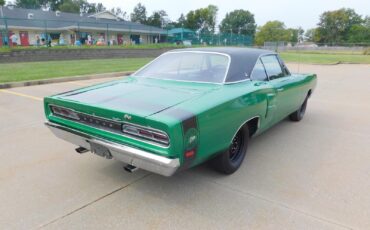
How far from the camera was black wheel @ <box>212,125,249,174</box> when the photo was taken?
3.35 meters

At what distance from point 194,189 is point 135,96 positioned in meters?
1.16

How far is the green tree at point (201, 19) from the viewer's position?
78438 millimetres

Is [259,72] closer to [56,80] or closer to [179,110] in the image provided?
[179,110]

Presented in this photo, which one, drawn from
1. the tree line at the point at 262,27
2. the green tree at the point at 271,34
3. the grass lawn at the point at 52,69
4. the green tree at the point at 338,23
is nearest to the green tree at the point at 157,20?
the tree line at the point at 262,27

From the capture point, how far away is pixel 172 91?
336 cm

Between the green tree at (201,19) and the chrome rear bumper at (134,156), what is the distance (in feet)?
256

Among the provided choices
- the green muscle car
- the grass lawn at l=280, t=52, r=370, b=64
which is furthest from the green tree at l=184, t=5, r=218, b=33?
the green muscle car

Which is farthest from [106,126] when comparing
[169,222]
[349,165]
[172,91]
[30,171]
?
[349,165]

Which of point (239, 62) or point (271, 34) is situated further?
point (271, 34)

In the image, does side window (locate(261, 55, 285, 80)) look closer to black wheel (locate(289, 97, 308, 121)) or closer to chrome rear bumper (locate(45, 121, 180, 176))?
black wheel (locate(289, 97, 308, 121))

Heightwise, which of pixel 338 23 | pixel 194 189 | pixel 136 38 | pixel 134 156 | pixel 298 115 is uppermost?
pixel 338 23

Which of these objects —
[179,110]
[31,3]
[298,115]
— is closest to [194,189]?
[179,110]

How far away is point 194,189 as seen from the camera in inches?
125

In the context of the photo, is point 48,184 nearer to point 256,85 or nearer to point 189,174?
point 189,174
